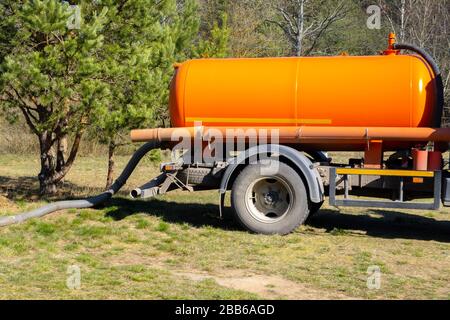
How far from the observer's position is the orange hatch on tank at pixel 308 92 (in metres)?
9.35

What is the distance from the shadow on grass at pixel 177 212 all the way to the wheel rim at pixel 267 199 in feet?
1.47


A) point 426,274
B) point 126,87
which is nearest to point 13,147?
point 126,87

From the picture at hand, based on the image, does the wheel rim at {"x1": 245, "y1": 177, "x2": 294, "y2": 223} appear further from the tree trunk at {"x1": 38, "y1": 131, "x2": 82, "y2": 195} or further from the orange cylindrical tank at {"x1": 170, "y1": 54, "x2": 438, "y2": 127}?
the tree trunk at {"x1": 38, "y1": 131, "x2": 82, "y2": 195}

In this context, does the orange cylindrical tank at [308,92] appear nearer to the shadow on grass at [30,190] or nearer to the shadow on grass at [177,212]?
the shadow on grass at [177,212]

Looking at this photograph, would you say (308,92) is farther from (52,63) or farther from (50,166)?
(50,166)

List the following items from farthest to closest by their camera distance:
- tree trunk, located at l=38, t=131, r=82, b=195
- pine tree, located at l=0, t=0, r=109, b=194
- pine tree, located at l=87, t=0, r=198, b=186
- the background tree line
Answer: tree trunk, located at l=38, t=131, r=82, b=195, pine tree, located at l=87, t=0, r=198, b=186, the background tree line, pine tree, located at l=0, t=0, r=109, b=194

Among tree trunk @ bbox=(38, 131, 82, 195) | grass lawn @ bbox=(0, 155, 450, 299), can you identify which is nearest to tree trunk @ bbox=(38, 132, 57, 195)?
tree trunk @ bbox=(38, 131, 82, 195)

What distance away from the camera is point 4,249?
28.0 feet

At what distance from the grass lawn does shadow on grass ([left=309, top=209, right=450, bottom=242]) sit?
16 millimetres

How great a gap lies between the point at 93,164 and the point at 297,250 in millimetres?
12729

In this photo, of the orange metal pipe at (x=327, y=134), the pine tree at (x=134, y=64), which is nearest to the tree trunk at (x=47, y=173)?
the pine tree at (x=134, y=64)

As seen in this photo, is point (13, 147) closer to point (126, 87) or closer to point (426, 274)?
point (126, 87)

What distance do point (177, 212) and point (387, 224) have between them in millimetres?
3264

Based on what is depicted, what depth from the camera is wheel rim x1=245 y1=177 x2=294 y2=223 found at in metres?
9.85
